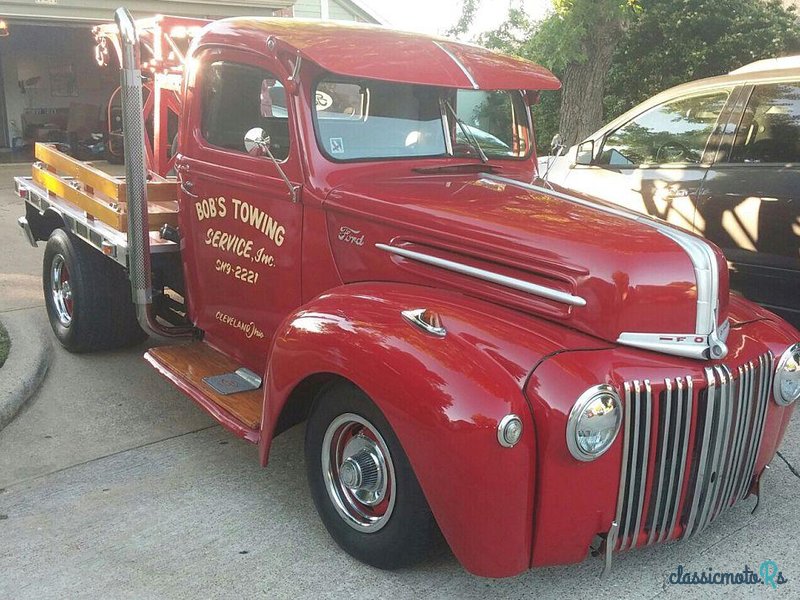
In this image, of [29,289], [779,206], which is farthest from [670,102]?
[29,289]

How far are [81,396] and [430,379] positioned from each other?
296 centimetres

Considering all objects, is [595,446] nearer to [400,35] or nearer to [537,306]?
[537,306]

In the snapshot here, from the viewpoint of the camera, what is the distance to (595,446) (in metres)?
2.49

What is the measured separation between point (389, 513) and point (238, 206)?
174 centimetres

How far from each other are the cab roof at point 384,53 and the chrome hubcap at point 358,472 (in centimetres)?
142

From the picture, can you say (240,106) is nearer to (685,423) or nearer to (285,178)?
(285,178)

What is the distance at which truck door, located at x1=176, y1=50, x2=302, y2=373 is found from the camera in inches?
142

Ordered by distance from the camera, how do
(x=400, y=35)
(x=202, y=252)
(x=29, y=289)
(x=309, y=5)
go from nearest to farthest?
(x=400, y=35)
(x=202, y=252)
(x=29, y=289)
(x=309, y=5)

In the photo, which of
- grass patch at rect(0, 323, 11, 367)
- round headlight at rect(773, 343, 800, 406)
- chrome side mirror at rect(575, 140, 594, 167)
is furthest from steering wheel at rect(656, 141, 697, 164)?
grass patch at rect(0, 323, 11, 367)

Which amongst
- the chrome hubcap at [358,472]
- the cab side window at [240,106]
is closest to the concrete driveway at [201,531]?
the chrome hubcap at [358,472]

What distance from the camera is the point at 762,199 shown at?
4.98m

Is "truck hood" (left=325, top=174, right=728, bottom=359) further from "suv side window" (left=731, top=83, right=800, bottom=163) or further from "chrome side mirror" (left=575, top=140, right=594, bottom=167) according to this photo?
"chrome side mirror" (left=575, top=140, right=594, bottom=167)

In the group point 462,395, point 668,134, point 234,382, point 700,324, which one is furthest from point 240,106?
point 668,134

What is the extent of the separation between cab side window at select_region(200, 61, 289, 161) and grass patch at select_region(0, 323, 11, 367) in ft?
6.90
